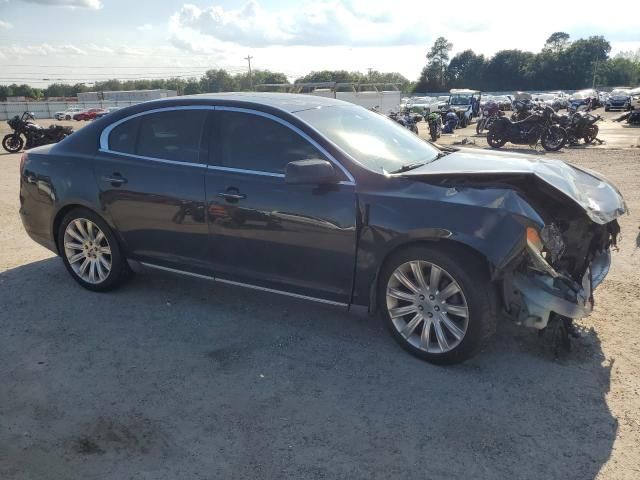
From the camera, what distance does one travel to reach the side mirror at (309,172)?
3.43 metres

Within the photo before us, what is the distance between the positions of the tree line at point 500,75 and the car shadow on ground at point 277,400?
304 ft

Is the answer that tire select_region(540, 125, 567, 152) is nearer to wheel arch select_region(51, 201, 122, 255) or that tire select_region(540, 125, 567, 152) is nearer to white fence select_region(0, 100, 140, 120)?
wheel arch select_region(51, 201, 122, 255)

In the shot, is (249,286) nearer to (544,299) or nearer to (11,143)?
(544,299)

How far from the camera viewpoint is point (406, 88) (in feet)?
396

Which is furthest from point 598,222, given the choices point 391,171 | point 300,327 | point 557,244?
point 300,327

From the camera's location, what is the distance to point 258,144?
394 centimetres

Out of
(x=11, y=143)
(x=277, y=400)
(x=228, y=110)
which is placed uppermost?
(x=228, y=110)

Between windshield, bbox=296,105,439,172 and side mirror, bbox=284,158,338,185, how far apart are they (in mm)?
289

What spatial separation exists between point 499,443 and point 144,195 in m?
3.19

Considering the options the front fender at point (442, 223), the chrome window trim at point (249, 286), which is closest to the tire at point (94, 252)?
the chrome window trim at point (249, 286)

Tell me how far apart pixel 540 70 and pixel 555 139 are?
107 m

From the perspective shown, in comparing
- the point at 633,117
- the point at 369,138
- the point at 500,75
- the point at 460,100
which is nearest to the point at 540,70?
the point at 500,75

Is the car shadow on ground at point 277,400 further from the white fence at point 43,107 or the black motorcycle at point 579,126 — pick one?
the white fence at point 43,107

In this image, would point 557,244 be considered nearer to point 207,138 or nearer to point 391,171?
point 391,171
